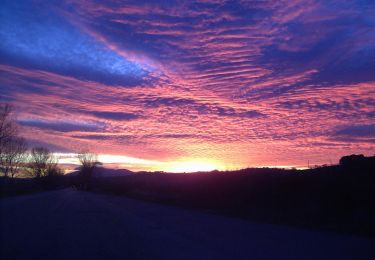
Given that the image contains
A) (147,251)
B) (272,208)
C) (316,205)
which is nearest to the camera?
(147,251)

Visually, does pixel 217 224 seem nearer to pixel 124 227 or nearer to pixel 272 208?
pixel 124 227

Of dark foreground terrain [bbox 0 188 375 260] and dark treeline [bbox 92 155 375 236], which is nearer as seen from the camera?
dark foreground terrain [bbox 0 188 375 260]

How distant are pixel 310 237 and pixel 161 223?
689cm

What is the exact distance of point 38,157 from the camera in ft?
465

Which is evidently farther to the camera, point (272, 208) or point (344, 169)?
point (344, 169)

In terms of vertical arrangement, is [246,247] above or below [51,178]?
below

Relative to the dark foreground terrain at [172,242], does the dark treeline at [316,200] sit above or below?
above

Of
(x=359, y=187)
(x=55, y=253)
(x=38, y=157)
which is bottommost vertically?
(x=55, y=253)

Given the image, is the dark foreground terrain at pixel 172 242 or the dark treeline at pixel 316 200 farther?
the dark treeline at pixel 316 200

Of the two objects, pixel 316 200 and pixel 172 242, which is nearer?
pixel 172 242

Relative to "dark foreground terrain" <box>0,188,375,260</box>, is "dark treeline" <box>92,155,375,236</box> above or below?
above

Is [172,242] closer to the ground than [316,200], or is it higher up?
closer to the ground

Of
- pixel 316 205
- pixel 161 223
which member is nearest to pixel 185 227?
pixel 161 223

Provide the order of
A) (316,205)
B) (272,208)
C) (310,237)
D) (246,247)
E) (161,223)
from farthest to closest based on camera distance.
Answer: (272,208), (316,205), (161,223), (310,237), (246,247)
